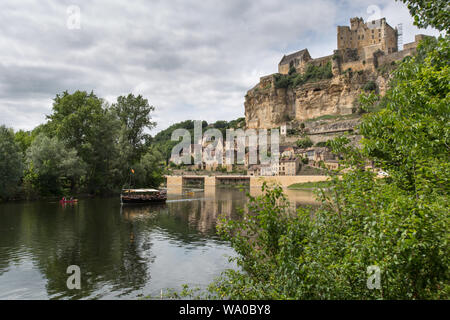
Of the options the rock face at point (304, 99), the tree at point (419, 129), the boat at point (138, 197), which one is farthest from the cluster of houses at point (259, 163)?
the tree at point (419, 129)

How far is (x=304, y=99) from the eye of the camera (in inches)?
4936

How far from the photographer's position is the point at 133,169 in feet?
166

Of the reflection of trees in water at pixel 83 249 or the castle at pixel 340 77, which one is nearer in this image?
the reflection of trees in water at pixel 83 249

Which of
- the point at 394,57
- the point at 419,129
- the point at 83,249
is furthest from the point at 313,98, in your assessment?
the point at 419,129

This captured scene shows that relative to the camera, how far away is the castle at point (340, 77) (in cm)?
11088

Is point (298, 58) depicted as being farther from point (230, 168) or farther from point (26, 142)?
point (26, 142)

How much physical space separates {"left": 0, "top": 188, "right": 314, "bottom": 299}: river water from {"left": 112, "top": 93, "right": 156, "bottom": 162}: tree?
94.3ft

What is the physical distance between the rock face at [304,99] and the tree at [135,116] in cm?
7454

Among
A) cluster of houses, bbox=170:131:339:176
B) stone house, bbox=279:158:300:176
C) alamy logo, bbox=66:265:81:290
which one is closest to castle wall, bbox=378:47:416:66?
cluster of houses, bbox=170:131:339:176

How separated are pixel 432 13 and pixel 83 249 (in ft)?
55.7

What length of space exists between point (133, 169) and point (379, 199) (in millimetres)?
47732

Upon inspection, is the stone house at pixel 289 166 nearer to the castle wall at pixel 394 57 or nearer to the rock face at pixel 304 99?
the rock face at pixel 304 99

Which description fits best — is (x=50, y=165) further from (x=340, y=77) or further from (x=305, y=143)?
(x=340, y=77)

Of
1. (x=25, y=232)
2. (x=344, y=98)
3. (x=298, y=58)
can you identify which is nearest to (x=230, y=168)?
(x=344, y=98)
